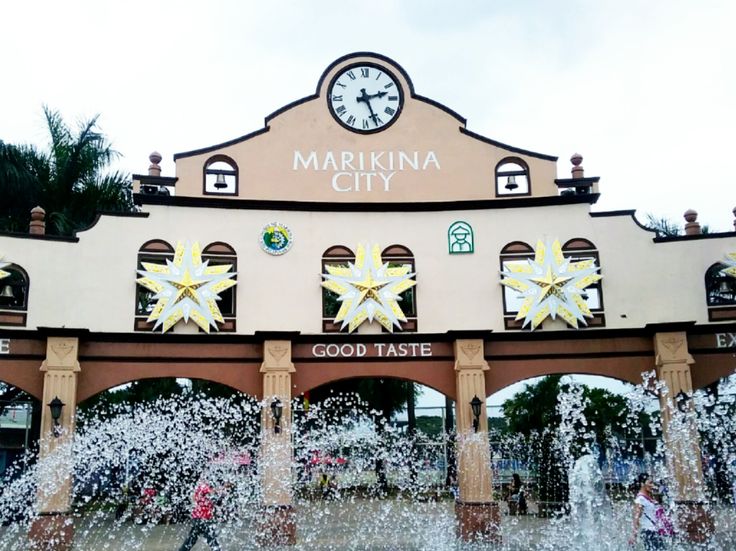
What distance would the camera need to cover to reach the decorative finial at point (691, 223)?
65.1 feet

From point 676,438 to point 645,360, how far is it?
1886mm

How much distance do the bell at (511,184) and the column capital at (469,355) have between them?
4.04 meters

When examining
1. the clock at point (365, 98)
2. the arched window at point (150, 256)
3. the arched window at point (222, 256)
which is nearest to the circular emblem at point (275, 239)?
the arched window at point (222, 256)

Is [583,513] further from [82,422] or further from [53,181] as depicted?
[53,181]

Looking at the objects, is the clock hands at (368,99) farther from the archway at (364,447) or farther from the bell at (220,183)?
the archway at (364,447)

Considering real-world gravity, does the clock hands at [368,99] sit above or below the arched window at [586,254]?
above

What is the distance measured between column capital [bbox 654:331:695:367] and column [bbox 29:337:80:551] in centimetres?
1287

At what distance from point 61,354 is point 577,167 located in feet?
41.9

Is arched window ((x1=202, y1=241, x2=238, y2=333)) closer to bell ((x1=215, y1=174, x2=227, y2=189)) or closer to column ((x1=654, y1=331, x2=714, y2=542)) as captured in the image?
bell ((x1=215, y1=174, x2=227, y2=189))

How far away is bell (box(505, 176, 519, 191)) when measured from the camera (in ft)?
66.1

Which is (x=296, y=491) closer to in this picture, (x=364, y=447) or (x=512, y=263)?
(x=364, y=447)

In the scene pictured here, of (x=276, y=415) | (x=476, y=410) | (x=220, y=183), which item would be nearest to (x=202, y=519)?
(x=276, y=415)

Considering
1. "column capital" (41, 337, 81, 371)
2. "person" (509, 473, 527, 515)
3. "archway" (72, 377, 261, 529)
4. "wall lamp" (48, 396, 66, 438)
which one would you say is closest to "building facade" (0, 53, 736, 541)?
"column capital" (41, 337, 81, 371)

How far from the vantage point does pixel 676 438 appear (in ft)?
59.4
